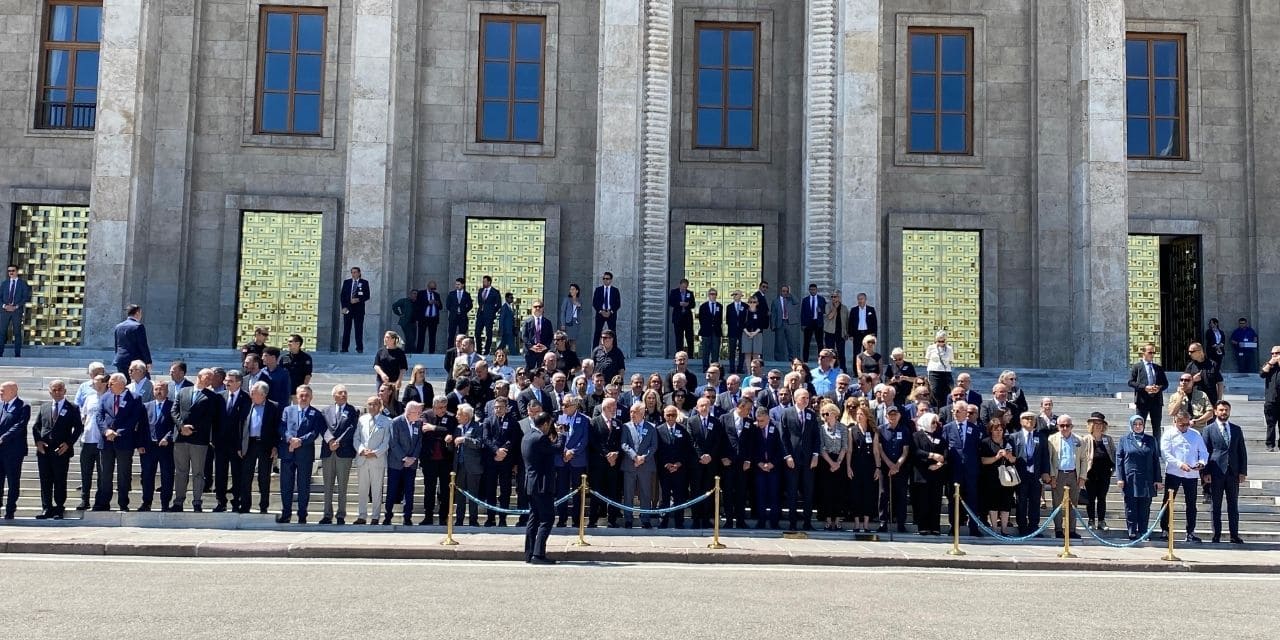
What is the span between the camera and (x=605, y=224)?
24672mm

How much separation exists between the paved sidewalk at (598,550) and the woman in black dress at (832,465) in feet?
→ 3.67

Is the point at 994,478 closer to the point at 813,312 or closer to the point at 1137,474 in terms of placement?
the point at 1137,474

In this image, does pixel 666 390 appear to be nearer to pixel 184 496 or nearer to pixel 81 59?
pixel 184 496

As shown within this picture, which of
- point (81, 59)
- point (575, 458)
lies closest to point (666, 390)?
point (575, 458)

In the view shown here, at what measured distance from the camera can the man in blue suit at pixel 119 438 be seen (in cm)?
1477

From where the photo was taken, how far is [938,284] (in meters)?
27.9

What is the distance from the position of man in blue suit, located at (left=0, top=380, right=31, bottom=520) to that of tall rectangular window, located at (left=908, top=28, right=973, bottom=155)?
19538mm

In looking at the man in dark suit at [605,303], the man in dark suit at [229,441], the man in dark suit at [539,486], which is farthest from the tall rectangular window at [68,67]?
the man in dark suit at [539,486]

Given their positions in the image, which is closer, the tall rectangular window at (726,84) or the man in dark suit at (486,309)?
the man in dark suit at (486,309)

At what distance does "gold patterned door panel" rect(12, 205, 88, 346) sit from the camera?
27.2 meters

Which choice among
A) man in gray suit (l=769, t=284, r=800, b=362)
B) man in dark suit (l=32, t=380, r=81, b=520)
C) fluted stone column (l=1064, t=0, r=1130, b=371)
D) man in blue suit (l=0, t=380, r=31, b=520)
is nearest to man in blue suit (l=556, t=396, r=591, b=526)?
man in dark suit (l=32, t=380, r=81, b=520)

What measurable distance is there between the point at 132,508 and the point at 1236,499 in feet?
45.5

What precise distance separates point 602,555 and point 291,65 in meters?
18.6

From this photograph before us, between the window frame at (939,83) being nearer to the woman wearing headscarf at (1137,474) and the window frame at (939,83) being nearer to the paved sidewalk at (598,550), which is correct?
the woman wearing headscarf at (1137,474)
